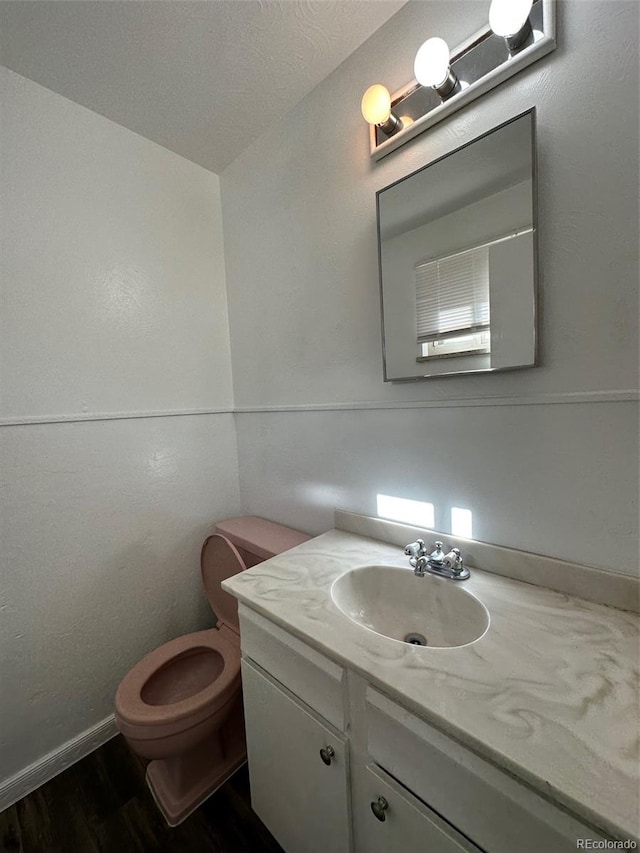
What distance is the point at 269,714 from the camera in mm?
884

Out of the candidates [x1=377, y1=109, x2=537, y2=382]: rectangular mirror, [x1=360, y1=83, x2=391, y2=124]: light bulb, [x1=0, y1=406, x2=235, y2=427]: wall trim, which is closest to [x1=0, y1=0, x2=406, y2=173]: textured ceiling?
[x1=360, y1=83, x2=391, y2=124]: light bulb

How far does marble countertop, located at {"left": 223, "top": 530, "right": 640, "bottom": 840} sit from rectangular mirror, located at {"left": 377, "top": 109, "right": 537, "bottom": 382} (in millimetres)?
601

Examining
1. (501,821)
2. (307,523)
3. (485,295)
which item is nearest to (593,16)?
(485,295)

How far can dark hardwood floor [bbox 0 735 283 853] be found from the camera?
3.31 ft

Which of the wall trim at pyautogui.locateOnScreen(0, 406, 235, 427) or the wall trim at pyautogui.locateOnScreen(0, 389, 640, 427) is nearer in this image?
the wall trim at pyautogui.locateOnScreen(0, 389, 640, 427)

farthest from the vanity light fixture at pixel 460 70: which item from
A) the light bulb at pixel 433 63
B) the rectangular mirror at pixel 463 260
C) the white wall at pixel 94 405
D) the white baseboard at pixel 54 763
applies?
the white baseboard at pixel 54 763

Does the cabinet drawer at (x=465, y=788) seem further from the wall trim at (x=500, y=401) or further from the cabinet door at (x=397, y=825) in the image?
the wall trim at (x=500, y=401)

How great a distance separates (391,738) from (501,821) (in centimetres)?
19

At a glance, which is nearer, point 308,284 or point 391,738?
point 391,738

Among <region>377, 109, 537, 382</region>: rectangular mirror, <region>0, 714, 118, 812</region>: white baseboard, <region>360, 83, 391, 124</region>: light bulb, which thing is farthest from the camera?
<region>0, 714, 118, 812</region>: white baseboard

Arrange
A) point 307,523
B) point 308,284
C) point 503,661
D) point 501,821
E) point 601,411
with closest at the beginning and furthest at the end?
1. point 501,821
2. point 503,661
3. point 601,411
4. point 308,284
5. point 307,523

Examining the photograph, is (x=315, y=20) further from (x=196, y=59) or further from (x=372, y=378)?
(x=372, y=378)

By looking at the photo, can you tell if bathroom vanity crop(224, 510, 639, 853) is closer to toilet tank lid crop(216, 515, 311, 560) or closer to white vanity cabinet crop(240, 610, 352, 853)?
white vanity cabinet crop(240, 610, 352, 853)

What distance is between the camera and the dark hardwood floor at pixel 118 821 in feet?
3.31
